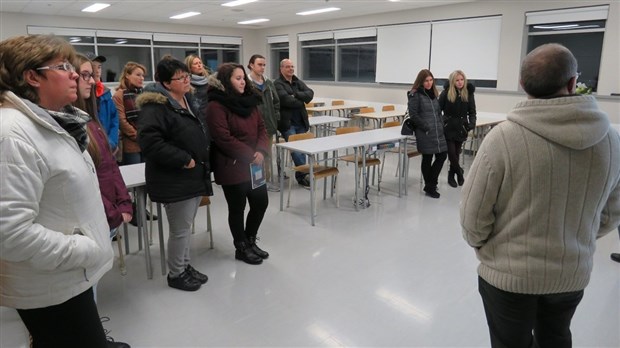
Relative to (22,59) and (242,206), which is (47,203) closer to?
(22,59)

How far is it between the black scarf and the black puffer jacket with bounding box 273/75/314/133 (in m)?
1.97

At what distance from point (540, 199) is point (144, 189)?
2339 mm

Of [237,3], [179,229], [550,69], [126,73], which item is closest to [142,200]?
[179,229]

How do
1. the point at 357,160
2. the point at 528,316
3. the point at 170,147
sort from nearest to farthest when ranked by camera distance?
the point at 528,316
the point at 170,147
the point at 357,160

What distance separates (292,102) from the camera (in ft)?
15.8

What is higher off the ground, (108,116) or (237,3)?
(237,3)

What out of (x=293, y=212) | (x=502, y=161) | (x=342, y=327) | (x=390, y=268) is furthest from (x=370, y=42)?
(x=502, y=161)

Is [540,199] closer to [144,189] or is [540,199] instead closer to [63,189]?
[63,189]

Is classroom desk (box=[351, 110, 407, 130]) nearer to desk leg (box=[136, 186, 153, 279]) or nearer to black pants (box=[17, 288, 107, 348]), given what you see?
desk leg (box=[136, 186, 153, 279])

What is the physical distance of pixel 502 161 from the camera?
1.20 m

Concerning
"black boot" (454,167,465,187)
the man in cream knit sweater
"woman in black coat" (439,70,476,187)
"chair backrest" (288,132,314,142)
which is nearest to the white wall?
"woman in black coat" (439,70,476,187)

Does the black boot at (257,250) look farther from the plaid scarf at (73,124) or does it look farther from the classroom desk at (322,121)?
the classroom desk at (322,121)

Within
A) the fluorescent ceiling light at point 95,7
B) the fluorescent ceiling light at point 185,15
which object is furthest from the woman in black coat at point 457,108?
the fluorescent ceiling light at point 95,7

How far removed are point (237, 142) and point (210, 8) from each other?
6422mm
